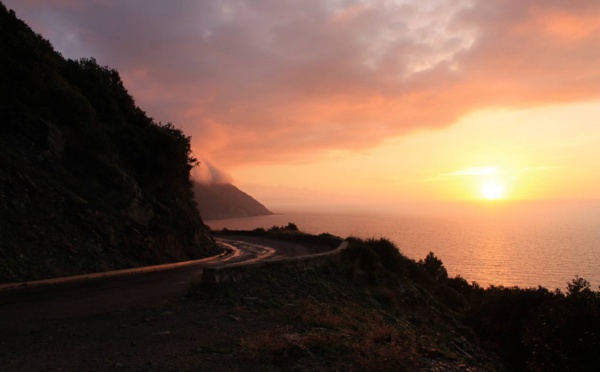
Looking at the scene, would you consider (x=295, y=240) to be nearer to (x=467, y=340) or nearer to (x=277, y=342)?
(x=467, y=340)

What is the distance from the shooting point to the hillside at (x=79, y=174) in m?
15.1

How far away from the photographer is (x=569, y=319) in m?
20.0

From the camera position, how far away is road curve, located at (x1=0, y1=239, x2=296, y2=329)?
388 inches

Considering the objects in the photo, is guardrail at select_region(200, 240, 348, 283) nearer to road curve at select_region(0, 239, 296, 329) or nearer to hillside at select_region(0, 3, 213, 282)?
road curve at select_region(0, 239, 296, 329)

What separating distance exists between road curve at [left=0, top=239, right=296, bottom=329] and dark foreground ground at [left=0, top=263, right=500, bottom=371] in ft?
2.13

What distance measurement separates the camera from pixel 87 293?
1230 centimetres

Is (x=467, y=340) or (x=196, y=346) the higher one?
(x=196, y=346)

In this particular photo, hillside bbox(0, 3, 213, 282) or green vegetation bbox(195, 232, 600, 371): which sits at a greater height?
hillside bbox(0, 3, 213, 282)

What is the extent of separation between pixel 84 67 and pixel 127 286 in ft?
59.3

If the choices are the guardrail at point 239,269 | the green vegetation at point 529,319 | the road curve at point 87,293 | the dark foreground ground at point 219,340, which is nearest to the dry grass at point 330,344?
the dark foreground ground at point 219,340

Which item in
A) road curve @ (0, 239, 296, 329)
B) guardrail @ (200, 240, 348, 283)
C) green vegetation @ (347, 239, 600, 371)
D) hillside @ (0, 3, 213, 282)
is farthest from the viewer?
green vegetation @ (347, 239, 600, 371)

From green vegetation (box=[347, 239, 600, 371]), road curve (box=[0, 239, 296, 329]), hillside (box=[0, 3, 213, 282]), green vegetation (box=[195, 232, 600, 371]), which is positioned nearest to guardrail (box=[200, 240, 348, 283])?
green vegetation (box=[195, 232, 600, 371])

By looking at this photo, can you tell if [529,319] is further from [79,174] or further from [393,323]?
[79,174]

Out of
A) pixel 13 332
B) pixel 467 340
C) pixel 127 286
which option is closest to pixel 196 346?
pixel 13 332
